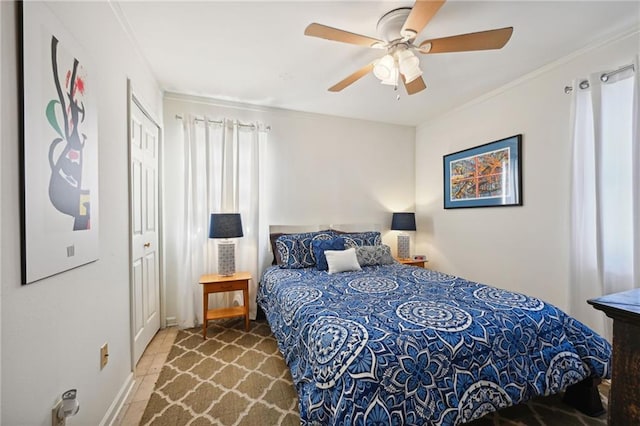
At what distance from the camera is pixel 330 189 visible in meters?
3.71

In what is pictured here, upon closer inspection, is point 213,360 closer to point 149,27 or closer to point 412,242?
point 149,27

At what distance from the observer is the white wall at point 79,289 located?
84 centimetres

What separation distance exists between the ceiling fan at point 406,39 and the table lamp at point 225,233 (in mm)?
1859

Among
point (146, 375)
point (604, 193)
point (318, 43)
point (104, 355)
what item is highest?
point (318, 43)

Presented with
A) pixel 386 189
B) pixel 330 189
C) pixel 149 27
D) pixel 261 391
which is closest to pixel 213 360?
pixel 261 391

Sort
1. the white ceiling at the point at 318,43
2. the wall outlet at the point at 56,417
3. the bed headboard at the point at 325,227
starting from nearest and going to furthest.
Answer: the wall outlet at the point at 56,417 → the white ceiling at the point at 318,43 → the bed headboard at the point at 325,227

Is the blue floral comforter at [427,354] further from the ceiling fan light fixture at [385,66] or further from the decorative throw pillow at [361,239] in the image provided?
the ceiling fan light fixture at [385,66]

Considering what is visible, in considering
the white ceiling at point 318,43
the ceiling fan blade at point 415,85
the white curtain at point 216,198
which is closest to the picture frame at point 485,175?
the white ceiling at point 318,43

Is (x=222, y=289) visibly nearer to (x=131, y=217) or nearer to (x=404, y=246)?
(x=131, y=217)

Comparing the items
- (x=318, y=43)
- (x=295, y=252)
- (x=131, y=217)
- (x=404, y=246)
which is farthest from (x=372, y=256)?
(x=131, y=217)

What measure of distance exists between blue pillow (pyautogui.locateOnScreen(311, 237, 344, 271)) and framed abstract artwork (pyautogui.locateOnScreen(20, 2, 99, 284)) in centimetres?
189

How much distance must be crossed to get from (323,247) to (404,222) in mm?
1505

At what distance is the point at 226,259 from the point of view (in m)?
2.87

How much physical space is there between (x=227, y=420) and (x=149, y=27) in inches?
107
